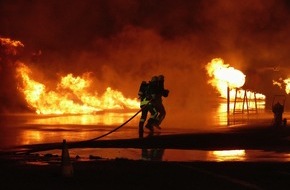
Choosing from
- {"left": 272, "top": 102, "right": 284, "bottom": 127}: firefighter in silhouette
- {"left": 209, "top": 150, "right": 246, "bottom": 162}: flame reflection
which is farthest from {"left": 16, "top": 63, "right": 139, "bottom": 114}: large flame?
{"left": 209, "top": 150, "right": 246, "bottom": 162}: flame reflection

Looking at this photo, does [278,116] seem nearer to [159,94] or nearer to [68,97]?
[159,94]

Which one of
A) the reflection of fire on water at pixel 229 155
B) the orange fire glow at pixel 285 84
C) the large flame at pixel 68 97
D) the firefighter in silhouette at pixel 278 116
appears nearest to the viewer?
the reflection of fire on water at pixel 229 155

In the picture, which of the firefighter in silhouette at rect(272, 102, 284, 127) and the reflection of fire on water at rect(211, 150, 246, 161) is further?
the firefighter in silhouette at rect(272, 102, 284, 127)

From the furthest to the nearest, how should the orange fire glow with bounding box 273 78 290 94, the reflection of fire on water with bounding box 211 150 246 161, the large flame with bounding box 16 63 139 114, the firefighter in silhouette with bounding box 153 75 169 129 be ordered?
the orange fire glow with bounding box 273 78 290 94 < the large flame with bounding box 16 63 139 114 < the firefighter in silhouette with bounding box 153 75 169 129 < the reflection of fire on water with bounding box 211 150 246 161

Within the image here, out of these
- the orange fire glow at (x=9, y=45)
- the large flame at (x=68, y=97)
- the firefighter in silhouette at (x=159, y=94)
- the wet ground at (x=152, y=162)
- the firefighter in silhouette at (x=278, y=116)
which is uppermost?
the orange fire glow at (x=9, y=45)

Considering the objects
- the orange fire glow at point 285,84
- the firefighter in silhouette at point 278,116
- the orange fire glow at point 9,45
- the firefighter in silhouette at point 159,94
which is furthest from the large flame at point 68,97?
the firefighter in silhouette at point 278,116

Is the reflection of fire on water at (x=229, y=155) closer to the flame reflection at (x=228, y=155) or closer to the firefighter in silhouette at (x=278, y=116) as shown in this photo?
the flame reflection at (x=228, y=155)

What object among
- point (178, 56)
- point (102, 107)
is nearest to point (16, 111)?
point (102, 107)

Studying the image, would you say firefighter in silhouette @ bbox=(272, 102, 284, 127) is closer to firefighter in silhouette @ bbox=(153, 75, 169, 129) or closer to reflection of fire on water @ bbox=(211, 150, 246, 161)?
firefighter in silhouette @ bbox=(153, 75, 169, 129)

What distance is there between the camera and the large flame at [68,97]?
37906 millimetres

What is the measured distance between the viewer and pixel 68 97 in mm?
42656

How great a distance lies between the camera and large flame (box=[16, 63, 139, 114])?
37906mm

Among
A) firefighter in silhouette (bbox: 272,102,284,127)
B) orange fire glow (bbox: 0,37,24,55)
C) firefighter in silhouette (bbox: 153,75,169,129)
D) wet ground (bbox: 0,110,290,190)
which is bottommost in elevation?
wet ground (bbox: 0,110,290,190)

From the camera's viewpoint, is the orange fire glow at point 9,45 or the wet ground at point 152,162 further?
the orange fire glow at point 9,45
